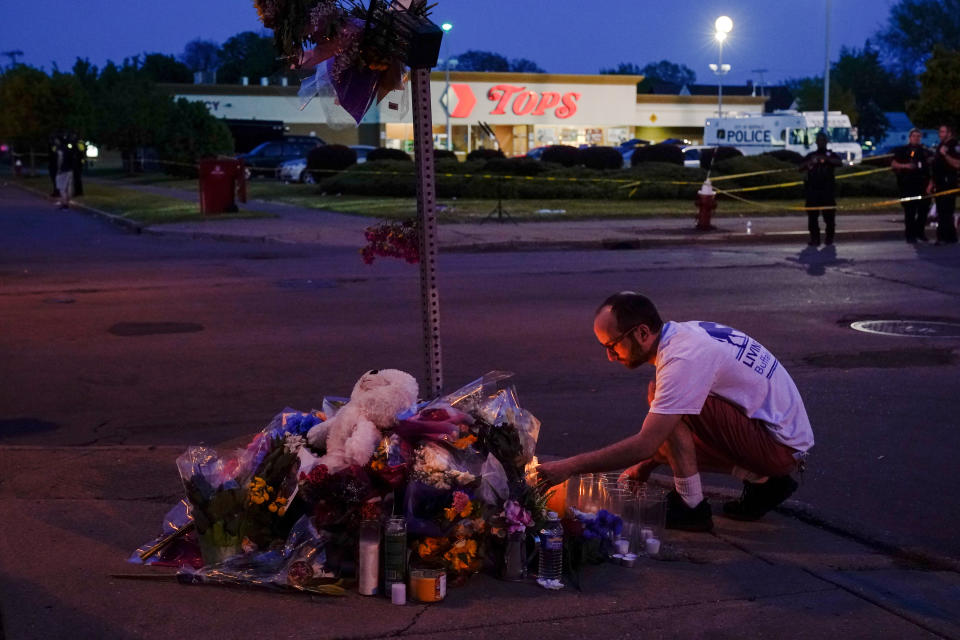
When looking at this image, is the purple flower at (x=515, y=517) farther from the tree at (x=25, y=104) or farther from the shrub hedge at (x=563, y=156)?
the tree at (x=25, y=104)

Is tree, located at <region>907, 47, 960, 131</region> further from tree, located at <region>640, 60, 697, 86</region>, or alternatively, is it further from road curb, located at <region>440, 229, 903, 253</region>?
tree, located at <region>640, 60, 697, 86</region>

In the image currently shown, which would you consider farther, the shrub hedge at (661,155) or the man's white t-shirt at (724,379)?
the shrub hedge at (661,155)

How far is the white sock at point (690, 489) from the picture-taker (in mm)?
5262

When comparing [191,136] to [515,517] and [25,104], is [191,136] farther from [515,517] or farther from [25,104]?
[515,517]

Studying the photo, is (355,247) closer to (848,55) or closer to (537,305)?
(537,305)

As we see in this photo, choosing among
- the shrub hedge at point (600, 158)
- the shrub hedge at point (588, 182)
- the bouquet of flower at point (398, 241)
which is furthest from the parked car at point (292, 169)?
the bouquet of flower at point (398, 241)

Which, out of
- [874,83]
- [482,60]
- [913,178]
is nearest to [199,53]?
[482,60]

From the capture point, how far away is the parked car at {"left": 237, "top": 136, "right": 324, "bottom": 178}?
44172 millimetres

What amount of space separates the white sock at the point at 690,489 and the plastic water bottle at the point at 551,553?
2.82 ft

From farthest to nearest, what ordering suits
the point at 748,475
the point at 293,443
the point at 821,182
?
the point at 821,182 → the point at 748,475 → the point at 293,443

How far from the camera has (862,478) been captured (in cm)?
638

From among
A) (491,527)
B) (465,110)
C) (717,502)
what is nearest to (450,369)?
(717,502)

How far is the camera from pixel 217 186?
2525 centimetres

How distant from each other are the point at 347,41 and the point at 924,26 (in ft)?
315
